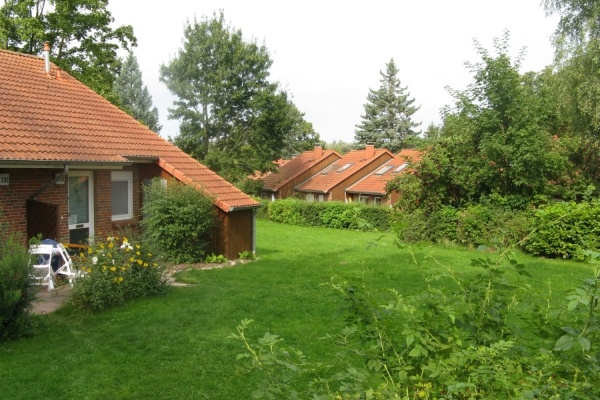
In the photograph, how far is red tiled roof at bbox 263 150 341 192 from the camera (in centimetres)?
4953

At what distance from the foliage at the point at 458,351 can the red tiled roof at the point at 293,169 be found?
45385 mm

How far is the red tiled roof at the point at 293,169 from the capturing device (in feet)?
163

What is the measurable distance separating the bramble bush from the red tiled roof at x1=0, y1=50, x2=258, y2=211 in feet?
10.9

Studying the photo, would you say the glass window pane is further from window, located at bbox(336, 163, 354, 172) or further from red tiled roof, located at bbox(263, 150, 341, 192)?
window, located at bbox(336, 163, 354, 172)

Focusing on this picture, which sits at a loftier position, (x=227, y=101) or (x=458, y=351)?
(x=227, y=101)

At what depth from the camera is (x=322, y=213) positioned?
108 ft

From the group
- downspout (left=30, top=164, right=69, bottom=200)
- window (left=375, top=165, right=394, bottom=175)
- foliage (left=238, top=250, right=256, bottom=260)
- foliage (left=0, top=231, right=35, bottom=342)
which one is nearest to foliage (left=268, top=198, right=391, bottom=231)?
window (left=375, top=165, right=394, bottom=175)

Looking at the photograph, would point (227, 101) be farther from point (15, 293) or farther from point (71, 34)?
point (15, 293)

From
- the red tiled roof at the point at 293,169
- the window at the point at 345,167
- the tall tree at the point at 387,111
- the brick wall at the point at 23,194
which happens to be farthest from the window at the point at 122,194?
the tall tree at the point at 387,111

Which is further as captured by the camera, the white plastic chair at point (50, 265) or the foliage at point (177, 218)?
the foliage at point (177, 218)

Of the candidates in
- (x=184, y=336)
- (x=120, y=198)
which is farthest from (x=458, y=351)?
(x=120, y=198)

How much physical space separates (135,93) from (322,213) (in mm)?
34559

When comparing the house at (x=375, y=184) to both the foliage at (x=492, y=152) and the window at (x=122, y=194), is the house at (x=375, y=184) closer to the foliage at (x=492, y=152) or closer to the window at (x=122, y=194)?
the foliage at (x=492, y=152)

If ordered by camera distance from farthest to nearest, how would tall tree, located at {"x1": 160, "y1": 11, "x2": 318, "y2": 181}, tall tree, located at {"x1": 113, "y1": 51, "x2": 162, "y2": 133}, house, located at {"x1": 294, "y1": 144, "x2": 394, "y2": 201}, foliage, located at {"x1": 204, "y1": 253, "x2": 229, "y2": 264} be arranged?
tall tree, located at {"x1": 113, "y1": 51, "x2": 162, "y2": 133} < house, located at {"x1": 294, "y1": 144, "x2": 394, "y2": 201} < tall tree, located at {"x1": 160, "y1": 11, "x2": 318, "y2": 181} < foliage, located at {"x1": 204, "y1": 253, "x2": 229, "y2": 264}
